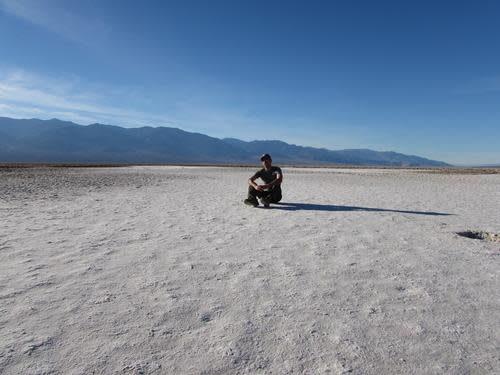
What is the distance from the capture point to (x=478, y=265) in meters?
5.14

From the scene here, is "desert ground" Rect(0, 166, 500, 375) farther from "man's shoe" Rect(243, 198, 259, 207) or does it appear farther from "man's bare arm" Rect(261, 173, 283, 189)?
"man's shoe" Rect(243, 198, 259, 207)

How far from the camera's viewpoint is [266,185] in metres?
11.0

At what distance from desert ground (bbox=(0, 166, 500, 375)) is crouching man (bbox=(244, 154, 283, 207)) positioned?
3291 millimetres

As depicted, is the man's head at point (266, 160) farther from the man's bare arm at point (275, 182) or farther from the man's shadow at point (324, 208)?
the man's shadow at point (324, 208)

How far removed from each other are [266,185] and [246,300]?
7311 millimetres

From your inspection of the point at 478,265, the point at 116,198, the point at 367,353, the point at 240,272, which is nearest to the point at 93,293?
the point at 240,272

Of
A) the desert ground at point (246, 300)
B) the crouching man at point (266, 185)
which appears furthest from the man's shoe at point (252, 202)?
the desert ground at point (246, 300)

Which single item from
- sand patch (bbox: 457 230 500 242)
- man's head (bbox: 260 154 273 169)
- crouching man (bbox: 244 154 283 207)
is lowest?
sand patch (bbox: 457 230 500 242)

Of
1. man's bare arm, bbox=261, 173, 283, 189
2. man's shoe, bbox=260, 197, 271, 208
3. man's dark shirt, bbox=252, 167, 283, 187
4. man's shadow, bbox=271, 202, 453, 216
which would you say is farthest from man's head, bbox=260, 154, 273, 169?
man's shadow, bbox=271, 202, 453, 216

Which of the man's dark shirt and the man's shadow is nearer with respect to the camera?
the man's shadow

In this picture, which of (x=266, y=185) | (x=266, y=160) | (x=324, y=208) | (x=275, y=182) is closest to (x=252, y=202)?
(x=266, y=185)

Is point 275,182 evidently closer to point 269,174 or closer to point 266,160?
point 269,174

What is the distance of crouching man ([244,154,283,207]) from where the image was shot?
1104 cm

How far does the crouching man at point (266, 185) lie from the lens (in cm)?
1104
